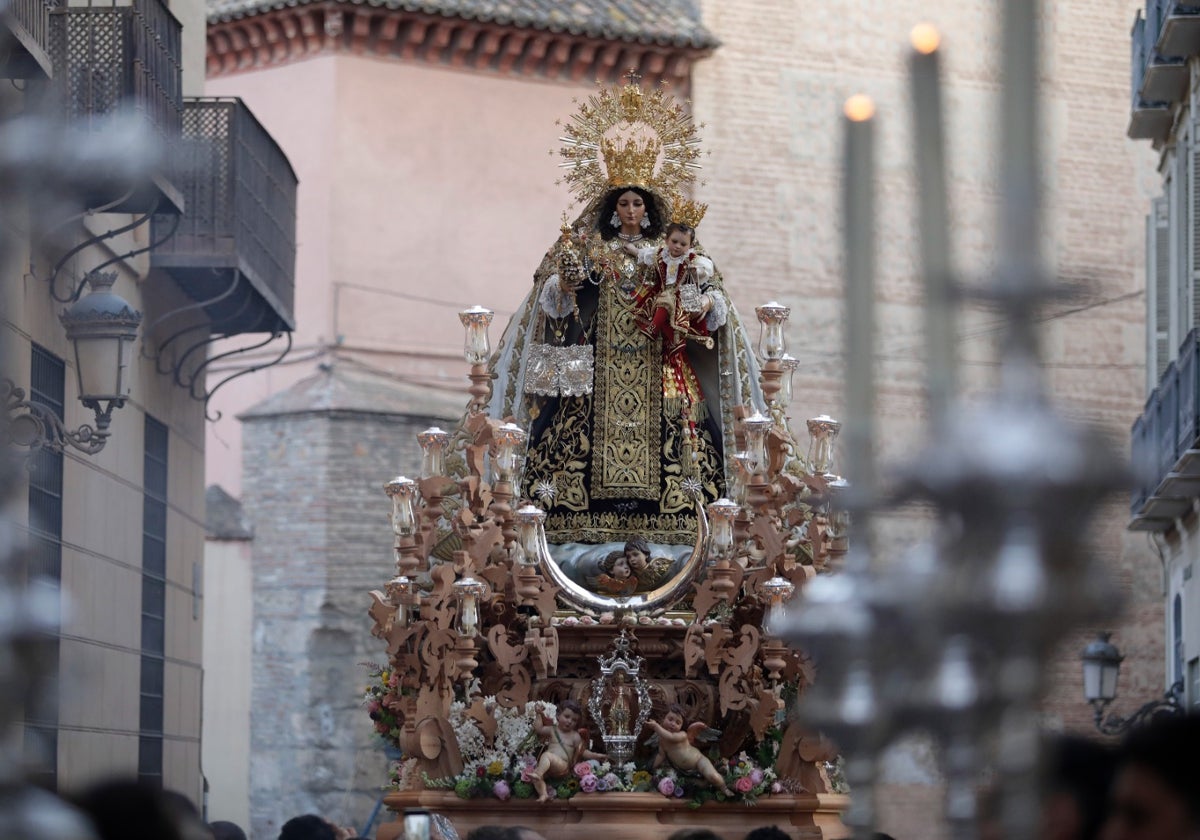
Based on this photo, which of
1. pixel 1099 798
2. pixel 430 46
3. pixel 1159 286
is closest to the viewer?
pixel 1099 798

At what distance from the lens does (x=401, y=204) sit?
26.3 metres

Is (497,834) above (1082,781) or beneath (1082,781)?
beneath

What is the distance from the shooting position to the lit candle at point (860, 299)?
3.38m

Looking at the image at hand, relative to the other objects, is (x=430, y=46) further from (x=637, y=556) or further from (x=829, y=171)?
(x=637, y=556)

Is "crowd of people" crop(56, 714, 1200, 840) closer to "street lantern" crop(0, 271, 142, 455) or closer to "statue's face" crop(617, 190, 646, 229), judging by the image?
"street lantern" crop(0, 271, 142, 455)

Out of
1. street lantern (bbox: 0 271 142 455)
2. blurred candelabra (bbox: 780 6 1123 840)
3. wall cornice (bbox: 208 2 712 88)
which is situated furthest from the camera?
wall cornice (bbox: 208 2 712 88)

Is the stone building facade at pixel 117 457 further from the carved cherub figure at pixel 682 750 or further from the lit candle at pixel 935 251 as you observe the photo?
the lit candle at pixel 935 251

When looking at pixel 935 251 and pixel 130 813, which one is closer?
pixel 935 251

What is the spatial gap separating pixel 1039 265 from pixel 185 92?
16366 millimetres

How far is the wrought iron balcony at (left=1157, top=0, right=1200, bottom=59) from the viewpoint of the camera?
16.2 meters

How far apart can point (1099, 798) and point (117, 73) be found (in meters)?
11.2

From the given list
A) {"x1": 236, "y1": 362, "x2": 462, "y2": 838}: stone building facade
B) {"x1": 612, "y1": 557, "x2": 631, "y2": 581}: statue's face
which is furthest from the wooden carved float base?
{"x1": 236, "y1": 362, "x2": 462, "y2": 838}: stone building facade

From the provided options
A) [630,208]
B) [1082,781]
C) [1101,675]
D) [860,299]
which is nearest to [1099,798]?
[1082,781]

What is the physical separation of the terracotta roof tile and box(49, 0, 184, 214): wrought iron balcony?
1083 centimetres
